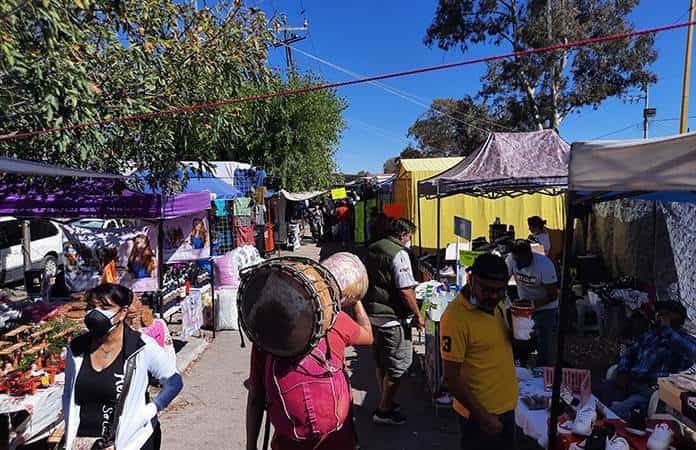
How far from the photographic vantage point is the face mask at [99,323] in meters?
2.50

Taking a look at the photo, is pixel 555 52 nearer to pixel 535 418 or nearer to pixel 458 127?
pixel 458 127

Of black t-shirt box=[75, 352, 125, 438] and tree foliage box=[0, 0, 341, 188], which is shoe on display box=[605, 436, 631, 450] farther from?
tree foliage box=[0, 0, 341, 188]

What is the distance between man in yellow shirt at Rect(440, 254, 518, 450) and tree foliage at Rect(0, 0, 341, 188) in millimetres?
3470

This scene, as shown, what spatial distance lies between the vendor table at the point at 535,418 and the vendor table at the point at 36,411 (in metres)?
3.57

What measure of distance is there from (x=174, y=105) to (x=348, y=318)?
14.5 ft

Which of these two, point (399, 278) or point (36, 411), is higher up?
point (399, 278)

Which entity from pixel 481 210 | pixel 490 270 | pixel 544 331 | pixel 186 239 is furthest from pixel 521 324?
pixel 481 210

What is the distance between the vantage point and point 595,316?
25.7 ft

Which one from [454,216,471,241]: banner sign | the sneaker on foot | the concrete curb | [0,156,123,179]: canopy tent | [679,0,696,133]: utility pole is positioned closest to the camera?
[0,156,123,179]: canopy tent

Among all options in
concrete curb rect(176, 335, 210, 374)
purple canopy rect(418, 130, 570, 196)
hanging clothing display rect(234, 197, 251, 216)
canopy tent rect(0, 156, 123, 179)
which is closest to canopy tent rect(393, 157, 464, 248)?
hanging clothing display rect(234, 197, 251, 216)

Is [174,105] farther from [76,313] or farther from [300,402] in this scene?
[300,402]

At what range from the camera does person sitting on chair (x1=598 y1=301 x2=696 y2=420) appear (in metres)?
4.14

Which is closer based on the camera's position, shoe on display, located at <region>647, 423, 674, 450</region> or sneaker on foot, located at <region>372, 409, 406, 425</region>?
shoe on display, located at <region>647, 423, 674, 450</region>

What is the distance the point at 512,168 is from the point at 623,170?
4862 millimetres
